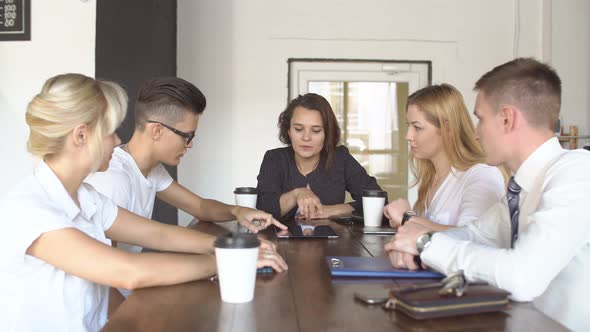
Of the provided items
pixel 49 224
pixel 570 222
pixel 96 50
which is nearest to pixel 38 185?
pixel 49 224

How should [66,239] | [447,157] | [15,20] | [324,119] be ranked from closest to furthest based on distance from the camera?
[66,239] → [447,157] → [324,119] → [15,20]

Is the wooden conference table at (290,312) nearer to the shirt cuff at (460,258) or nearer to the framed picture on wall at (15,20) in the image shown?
the shirt cuff at (460,258)

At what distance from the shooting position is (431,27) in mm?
5230

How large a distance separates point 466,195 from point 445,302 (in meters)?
1.02

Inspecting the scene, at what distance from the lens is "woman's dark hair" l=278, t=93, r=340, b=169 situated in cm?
290

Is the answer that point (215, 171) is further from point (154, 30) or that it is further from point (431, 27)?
point (431, 27)

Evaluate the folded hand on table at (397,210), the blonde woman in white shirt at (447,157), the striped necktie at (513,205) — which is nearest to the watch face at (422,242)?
the striped necktie at (513,205)

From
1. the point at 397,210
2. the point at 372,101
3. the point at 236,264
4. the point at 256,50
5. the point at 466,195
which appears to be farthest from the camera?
the point at 372,101

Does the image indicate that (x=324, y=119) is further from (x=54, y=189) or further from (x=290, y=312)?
(x=290, y=312)

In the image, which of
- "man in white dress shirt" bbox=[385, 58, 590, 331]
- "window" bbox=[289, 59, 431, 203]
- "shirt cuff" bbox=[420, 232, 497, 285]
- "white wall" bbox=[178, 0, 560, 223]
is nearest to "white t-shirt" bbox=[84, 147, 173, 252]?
"man in white dress shirt" bbox=[385, 58, 590, 331]

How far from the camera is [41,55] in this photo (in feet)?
10.1

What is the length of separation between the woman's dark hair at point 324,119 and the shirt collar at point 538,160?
1514 mm

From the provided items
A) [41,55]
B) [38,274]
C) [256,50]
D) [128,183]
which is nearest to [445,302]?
[38,274]

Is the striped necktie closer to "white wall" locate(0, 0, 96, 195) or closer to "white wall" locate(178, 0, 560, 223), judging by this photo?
"white wall" locate(0, 0, 96, 195)
